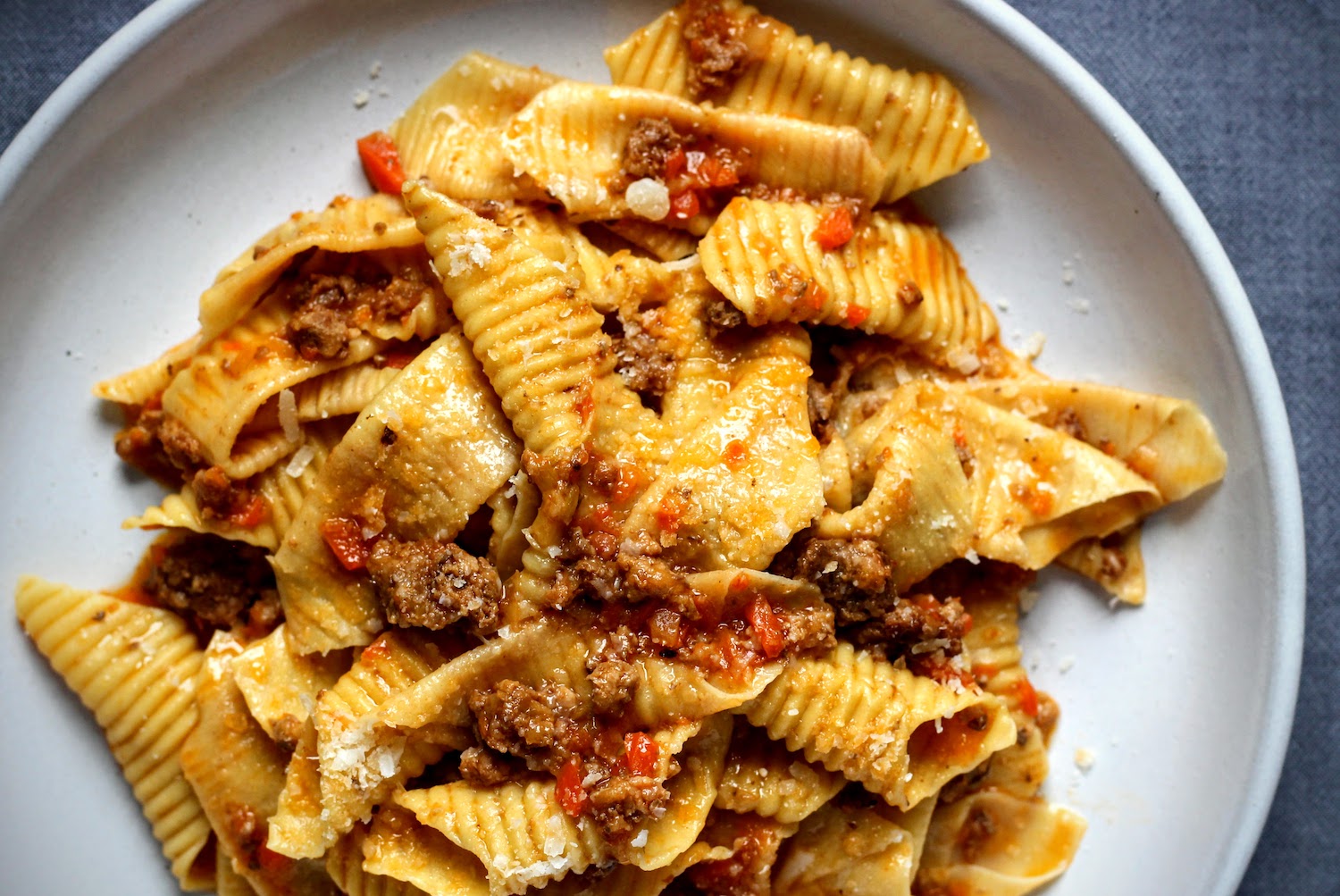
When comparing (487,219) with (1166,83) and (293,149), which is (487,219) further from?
(1166,83)

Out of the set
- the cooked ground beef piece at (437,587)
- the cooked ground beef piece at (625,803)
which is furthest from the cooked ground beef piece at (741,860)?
the cooked ground beef piece at (437,587)

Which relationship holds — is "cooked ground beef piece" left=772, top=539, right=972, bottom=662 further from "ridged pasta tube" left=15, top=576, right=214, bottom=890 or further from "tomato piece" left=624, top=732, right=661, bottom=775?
"ridged pasta tube" left=15, top=576, right=214, bottom=890

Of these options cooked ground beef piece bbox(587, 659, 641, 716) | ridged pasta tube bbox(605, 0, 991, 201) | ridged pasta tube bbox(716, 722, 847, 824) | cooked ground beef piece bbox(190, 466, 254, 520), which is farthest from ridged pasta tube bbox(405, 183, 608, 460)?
ridged pasta tube bbox(716, 722, 847, 824)

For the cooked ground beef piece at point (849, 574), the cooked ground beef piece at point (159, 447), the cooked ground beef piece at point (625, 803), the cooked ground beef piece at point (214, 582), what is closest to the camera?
the cooked ground beef piece at point (625, 803)

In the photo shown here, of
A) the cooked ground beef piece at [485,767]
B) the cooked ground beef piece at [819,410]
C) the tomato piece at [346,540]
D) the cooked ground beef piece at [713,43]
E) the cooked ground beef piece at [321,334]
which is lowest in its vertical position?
the cooked ground beef piece at [485,767]

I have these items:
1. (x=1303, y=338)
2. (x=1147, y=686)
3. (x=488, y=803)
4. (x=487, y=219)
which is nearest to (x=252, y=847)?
(x=488, y=803)

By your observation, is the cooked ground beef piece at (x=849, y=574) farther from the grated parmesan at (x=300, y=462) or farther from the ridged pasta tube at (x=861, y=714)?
the grated parmesan at (x=300, y=462)

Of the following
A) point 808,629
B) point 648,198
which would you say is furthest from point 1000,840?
point 648,198
